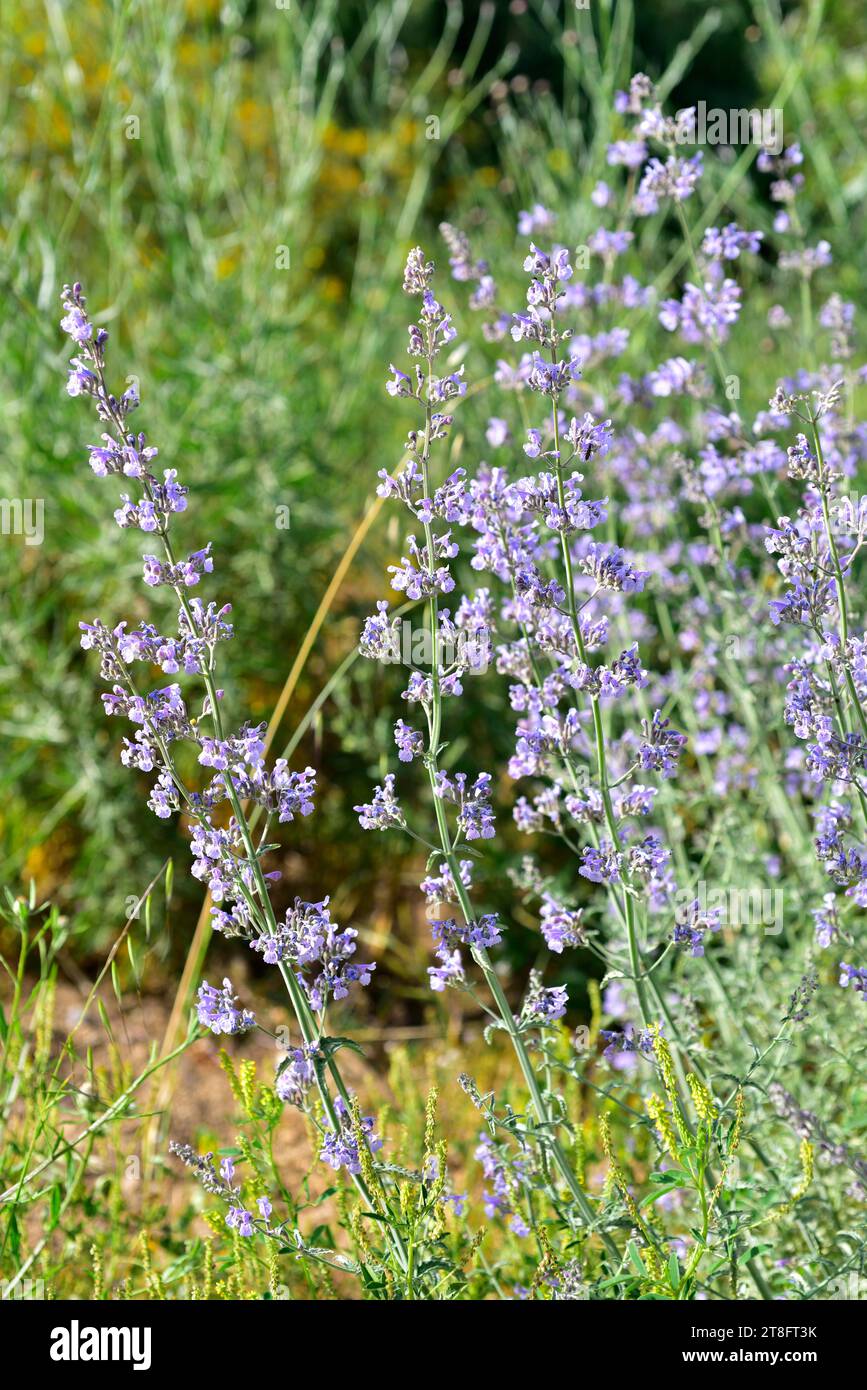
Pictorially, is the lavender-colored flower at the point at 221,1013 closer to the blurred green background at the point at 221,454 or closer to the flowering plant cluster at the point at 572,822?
the flowering plant cluster at the point at 572,822

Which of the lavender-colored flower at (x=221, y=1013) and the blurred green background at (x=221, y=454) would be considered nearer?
the lavender-colored flower at (x=221, y=1013)

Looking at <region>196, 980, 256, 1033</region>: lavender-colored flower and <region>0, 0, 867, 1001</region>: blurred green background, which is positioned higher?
<region>0, 0, 867, 1001</region>: blurred green background

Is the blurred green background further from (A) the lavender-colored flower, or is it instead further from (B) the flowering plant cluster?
(A) the lavender-colored flower

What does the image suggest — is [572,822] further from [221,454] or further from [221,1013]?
[221,454]

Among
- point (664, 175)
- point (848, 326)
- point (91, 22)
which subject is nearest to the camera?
point (664, 175)

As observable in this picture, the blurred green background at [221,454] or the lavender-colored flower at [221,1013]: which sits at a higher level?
the blurred green background at [221,454]

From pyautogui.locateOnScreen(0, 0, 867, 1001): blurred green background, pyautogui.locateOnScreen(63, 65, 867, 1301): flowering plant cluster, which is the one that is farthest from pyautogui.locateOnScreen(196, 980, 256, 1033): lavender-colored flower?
pyautogui.locateOnScreen(0, 0, 867, 1001): blurred green background

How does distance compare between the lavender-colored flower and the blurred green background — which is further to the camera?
the blurred green background

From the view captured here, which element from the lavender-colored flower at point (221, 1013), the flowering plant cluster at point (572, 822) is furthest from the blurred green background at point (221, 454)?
the lavender-colored flower at point (221, 1013)

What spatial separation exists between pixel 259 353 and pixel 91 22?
7.31ft

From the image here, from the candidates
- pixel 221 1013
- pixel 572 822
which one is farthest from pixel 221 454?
pixel 221 1013

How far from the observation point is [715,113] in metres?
3.34
